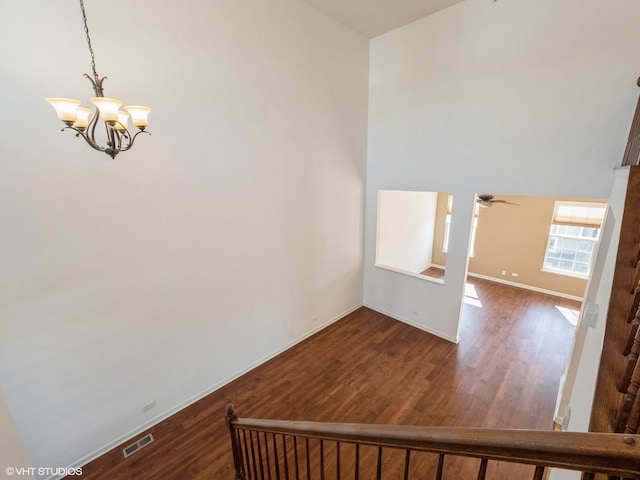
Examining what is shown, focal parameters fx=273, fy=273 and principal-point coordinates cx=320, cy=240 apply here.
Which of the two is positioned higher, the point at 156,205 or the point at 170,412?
the point at 156,205

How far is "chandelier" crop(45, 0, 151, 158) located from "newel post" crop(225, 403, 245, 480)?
2.13 m

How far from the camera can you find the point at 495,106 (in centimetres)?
354

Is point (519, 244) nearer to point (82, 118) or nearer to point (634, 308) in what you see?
point (634, 308)

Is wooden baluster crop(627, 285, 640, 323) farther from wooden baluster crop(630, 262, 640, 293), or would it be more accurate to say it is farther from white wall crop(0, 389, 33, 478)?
white wall crop(0, 389, 33, 478)

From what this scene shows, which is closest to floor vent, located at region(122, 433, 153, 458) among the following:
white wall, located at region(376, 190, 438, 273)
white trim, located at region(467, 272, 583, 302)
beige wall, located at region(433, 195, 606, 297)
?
white wall, located at region(376, 190, 438, 273)

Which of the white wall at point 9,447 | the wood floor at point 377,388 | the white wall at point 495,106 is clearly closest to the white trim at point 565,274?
the wood floor at point 377,388

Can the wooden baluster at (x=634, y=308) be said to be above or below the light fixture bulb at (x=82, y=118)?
below

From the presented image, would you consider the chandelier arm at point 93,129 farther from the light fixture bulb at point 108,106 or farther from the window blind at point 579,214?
the window blind at point 579,214

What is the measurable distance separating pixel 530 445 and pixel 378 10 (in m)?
4.81

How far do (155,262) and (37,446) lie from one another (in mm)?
1810

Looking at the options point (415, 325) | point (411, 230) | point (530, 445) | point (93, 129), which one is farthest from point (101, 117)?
point (411, 230)

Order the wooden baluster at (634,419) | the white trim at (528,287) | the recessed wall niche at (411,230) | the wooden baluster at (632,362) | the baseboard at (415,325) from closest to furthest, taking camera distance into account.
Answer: the wooden baluster at (634,419)
the wooden baluster at (632,362)
the baseboard at (415,325)
the recessed wall niche at (411,230)
the white trim at (528,287)

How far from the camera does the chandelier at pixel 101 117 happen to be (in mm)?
1680

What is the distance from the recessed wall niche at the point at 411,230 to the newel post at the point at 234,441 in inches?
144
